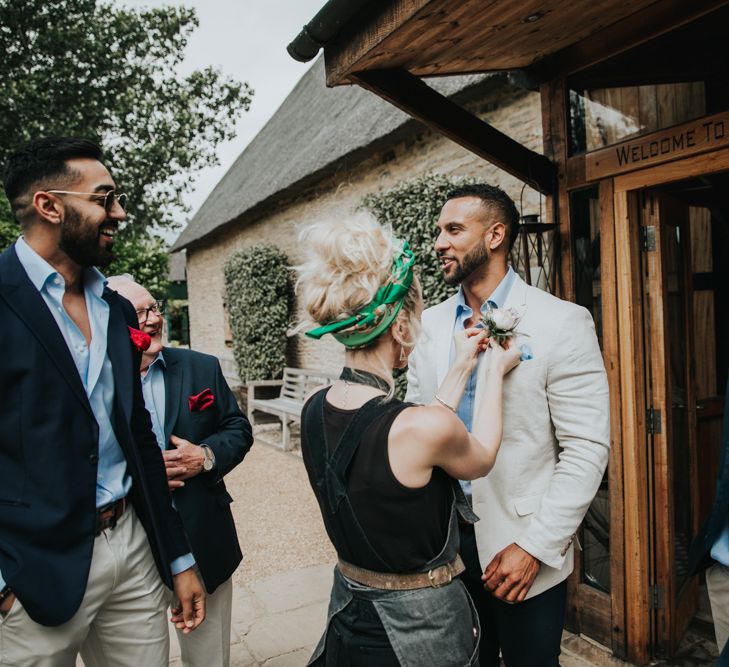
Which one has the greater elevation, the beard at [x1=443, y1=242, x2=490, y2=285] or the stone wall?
the stone wall

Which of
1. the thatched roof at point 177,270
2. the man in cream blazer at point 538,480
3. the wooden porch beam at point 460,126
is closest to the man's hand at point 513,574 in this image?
the man in cream blazer at point 538,480

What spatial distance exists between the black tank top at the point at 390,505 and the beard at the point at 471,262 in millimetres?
945

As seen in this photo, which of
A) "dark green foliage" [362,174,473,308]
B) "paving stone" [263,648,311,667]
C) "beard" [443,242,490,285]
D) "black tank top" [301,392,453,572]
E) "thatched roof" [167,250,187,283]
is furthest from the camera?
"thatched roof" [167,250,187,283]

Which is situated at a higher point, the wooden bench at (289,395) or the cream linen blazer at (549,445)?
the cream linen blazer at (549,445)

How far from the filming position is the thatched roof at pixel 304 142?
754cm

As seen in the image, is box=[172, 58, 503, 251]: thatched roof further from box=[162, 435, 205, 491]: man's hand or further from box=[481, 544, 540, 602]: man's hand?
box=[481, 544, 540, 602]: man's hand

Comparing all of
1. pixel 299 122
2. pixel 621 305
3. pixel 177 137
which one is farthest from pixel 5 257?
pixel 177 137

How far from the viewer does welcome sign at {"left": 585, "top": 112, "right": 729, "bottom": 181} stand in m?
2.50

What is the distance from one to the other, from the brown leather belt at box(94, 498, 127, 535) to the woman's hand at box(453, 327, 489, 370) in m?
1.14

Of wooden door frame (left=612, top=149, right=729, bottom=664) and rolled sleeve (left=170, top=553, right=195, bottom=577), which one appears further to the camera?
wooden door frame (left=612, top=149, right=729, bottom=664)

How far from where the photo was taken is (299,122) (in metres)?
14.2

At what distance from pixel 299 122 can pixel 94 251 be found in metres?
13.4

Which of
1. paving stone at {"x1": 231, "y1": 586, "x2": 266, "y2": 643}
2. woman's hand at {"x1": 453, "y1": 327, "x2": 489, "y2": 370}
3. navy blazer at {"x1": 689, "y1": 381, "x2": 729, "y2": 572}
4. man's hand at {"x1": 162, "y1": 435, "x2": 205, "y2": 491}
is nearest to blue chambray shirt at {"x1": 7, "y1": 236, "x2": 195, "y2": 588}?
man's hand at {"x1": 162, "y1": 435, "x2": 205, "y2": 491}

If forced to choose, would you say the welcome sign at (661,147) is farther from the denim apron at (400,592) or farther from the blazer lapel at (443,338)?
the denim apron at (400,592)
